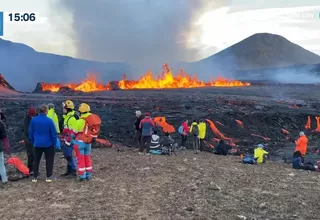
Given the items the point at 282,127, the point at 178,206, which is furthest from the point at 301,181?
the point at 282,127

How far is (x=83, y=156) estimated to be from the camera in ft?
31.6

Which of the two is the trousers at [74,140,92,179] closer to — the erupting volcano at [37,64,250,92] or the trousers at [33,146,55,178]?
the trousers at [33,146,55,178]

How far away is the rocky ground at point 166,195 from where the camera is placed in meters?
7.64

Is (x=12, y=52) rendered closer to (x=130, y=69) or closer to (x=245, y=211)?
(x=130, y=69)

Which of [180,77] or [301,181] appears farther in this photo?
[180,77]

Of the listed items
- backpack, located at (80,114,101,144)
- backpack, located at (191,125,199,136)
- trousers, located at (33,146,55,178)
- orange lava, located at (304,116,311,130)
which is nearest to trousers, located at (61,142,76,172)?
trousers, located at (33,146,55,178)

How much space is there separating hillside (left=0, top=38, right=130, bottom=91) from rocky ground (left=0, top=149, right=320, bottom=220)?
78906 mm

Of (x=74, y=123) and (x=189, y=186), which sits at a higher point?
(x=74, y=123)

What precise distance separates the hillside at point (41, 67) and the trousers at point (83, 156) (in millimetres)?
79216

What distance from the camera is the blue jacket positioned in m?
9.34

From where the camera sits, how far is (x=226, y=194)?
29.9 ft

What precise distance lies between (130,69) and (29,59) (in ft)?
85.0

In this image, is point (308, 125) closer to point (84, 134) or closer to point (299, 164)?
point (299, 164)

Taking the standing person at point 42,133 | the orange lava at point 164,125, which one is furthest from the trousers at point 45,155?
the orange lava at point 164,125
